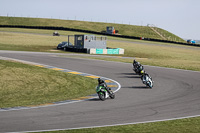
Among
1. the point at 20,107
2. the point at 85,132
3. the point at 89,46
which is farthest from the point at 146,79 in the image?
the point at 89,46

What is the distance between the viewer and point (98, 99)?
1856 cm

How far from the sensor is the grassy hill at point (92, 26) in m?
112

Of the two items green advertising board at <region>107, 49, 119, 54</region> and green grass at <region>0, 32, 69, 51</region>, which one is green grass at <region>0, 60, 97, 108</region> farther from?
green grass at <region>0, 32, 69, 51</region>

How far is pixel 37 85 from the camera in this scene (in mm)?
23188

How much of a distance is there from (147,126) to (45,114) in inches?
171

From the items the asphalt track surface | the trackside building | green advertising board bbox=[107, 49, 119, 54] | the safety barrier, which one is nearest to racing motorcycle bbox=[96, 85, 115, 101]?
the asphalt track surface

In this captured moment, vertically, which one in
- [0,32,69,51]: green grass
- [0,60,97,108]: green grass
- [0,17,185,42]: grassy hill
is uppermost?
[0,17,185,42]: grassy hill

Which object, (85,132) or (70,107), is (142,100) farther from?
(85,132)

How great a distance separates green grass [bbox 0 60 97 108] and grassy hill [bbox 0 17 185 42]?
86371mm

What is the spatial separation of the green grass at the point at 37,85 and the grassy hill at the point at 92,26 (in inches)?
3400

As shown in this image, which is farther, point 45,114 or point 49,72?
point 49,72

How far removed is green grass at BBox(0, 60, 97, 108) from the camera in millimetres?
20406

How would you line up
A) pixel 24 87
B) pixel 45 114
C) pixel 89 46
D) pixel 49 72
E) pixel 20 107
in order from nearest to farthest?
pixel 45 114 < pixel 20 107 < pixel 24 87 < pixel 49 72 < pixel 89 46

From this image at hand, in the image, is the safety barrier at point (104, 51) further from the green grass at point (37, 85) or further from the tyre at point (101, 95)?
the tyre at point (101, 95)
